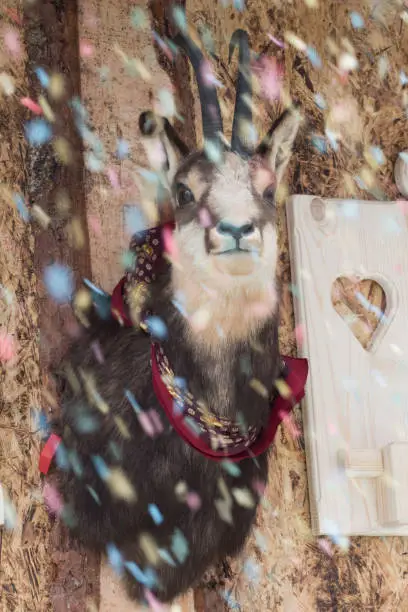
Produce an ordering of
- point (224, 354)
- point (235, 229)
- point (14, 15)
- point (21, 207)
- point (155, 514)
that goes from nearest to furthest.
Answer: point (235, 229), point (224, 354), point (155, 514), point (21, 207), point (14, 15)

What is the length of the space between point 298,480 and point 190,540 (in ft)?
1.17

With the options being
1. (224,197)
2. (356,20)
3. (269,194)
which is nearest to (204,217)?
(224,197)

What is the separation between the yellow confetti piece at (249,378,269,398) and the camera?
1604 mm

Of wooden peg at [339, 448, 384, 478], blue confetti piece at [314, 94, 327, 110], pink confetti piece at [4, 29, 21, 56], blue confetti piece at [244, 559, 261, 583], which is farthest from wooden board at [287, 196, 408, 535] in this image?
pink confetti piece at [4, 29, 21, 56]

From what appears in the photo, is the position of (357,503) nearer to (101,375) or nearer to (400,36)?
(101,375)

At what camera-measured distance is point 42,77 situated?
1.97 meters

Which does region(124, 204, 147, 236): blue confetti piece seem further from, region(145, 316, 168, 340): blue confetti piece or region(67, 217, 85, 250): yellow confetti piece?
region(145, 316, 168, 340): blue confetti piece

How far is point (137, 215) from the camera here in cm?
200

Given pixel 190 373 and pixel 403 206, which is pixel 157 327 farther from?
pixel 403 206

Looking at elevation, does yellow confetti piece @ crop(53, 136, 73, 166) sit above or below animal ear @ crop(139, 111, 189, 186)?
above

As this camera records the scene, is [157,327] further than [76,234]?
No

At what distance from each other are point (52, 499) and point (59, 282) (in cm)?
43

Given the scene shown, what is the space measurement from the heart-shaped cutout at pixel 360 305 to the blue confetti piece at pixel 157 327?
57cm

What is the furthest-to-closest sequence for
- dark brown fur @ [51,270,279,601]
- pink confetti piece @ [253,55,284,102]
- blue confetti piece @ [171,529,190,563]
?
pink confetti piece @ [253,55,284,102] < blue confetti piece @ [171,529,190,563] < dark brown fur @ [51,270,279,601]
